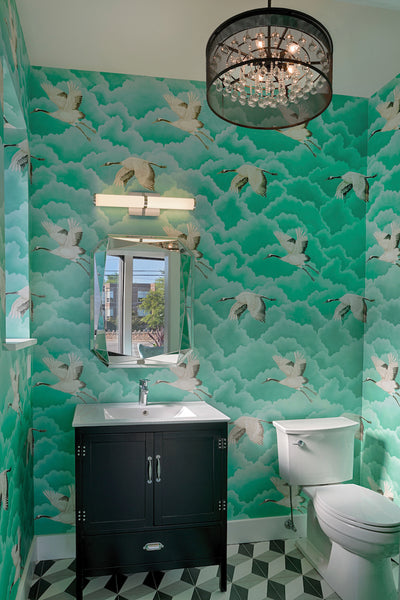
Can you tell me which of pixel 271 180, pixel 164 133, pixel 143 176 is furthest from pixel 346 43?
pixel 143 176

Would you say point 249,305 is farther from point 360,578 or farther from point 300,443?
point 360,578

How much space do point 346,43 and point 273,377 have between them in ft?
6.50

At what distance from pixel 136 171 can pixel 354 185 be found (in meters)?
1.41

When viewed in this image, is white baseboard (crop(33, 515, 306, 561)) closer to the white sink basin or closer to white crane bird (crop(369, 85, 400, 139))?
the white sink basin

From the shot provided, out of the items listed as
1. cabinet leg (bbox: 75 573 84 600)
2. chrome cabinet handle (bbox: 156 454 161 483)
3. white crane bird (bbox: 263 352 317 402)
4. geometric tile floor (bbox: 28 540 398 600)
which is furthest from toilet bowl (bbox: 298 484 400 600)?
cabinet leg (bbox: 75 573 84 600)

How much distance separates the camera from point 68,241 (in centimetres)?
260

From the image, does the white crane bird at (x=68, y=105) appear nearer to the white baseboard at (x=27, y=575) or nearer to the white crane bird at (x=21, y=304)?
the white crane bird at (x=21, y=304)

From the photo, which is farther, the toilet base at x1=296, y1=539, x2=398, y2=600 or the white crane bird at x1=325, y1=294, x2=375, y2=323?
the white crane bird at x1=325, y1=294, x2=375, y2=323

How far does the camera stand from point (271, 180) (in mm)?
2844

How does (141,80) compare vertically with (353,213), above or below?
above

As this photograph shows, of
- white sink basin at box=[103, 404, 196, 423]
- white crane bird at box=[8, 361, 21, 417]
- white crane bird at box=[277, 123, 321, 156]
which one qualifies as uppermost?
white crane bird at box=[277, 123, 321, 156]

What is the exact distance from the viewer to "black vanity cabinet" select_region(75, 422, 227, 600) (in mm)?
2160

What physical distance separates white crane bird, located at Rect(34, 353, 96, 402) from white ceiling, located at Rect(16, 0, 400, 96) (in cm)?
167

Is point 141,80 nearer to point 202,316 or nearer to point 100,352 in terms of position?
point 202,316
